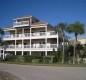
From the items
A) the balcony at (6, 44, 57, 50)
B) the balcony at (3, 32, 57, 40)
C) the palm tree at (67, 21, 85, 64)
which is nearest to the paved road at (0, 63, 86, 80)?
the palm tree at (67, 21, 85, 64)

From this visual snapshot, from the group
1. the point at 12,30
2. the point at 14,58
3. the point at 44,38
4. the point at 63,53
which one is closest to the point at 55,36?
the point at 44,38

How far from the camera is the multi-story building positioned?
4541cm

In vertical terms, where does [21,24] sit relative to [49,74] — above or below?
above

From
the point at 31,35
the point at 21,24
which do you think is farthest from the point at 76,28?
the point at 21,24

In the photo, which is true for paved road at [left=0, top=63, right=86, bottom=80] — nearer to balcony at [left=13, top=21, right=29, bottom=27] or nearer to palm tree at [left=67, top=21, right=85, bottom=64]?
palm tree at [left=67, top=21, right=85, bottom=64]

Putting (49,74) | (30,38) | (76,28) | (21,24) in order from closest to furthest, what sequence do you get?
1. (49,74)
2. (76,28)
3. (30,38)
4. (21,24)

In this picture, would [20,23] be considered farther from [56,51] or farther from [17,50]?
[56,51]

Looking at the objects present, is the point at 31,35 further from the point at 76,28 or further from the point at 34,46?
the point at 76,28

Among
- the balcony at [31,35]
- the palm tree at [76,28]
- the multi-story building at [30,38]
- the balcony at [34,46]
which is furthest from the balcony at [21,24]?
the palm tree at [76,28]

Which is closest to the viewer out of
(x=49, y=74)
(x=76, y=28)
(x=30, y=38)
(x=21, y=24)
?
(x=49, y=74)

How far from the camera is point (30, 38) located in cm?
4775

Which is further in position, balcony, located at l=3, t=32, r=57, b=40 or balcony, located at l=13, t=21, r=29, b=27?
balcony, located at l=13, t=21, r=29, b=27

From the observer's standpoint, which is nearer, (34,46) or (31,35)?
(34,46)

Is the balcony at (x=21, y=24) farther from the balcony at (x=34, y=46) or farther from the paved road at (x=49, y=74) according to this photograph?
the paved road at (x=49, y=74)
